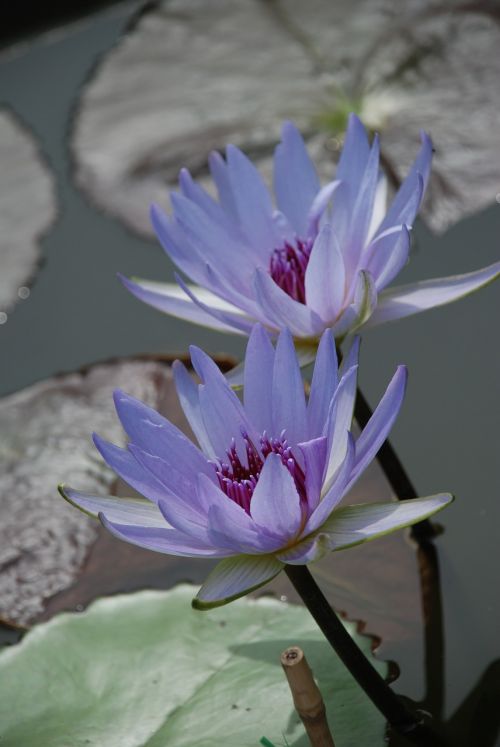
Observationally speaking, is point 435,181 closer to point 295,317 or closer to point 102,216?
point 102,216

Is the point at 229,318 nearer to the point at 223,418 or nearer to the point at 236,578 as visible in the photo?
the point at 223,418

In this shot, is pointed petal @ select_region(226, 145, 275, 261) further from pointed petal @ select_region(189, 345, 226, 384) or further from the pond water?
the pond water

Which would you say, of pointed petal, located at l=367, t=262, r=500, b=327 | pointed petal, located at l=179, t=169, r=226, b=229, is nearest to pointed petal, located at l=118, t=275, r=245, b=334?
pointed petal, located at l=179, t=169, r=226, b=229

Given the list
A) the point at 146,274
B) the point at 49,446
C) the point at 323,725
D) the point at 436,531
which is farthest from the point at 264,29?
the point at 323,725

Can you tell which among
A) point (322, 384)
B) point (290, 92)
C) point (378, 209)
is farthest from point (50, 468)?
point (290, 92)

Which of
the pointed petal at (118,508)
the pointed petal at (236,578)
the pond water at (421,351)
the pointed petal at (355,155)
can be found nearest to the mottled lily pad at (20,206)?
the pond water at (421,351)
